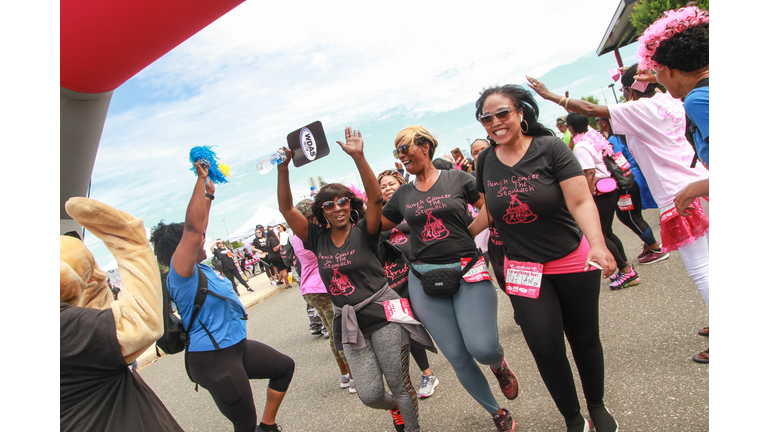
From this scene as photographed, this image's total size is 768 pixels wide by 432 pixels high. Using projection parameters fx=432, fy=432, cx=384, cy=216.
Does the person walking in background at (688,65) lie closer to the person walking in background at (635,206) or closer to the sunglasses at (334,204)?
the sunglasses at (334,204)

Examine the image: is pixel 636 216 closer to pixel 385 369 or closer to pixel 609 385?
pixel 609 385

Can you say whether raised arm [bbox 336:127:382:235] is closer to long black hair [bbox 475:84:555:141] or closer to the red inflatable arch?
long black hair [bbox 475:84:555:141]

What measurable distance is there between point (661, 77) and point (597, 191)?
106 inches

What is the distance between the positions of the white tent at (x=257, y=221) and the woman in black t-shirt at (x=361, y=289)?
20.8m

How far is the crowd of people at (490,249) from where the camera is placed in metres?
2.32

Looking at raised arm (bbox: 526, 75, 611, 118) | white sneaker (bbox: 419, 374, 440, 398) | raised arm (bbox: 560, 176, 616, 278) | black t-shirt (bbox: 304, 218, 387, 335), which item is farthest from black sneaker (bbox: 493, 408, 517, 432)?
raised arm (bbox: 526, 75, 611, 118)

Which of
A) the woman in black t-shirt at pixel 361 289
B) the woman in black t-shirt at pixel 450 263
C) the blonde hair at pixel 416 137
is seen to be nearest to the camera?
the woman in black t-shirt at pixel 450 263

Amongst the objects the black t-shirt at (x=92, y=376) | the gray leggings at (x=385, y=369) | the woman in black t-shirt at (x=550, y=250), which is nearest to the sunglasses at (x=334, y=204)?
the gray leggings at (x=385, y=369)

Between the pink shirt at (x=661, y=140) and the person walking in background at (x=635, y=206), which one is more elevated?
the pink shirt at (x=661, y=140)

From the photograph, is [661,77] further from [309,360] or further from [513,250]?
[309,360]

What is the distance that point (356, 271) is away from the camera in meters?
3.07

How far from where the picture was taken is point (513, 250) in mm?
2518

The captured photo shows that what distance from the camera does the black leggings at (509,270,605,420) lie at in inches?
91.8

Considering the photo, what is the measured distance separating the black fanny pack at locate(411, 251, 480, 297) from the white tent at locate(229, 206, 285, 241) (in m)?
21.3
